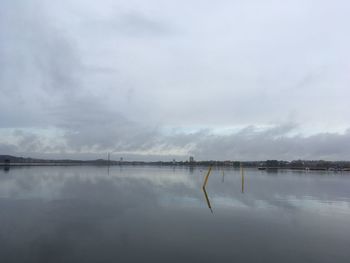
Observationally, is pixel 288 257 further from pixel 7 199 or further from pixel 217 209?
pixel 7 199

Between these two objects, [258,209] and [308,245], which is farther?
[258,209]

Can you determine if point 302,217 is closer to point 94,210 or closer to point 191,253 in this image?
point 191,253

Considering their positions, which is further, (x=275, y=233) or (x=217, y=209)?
(x=217, y=209)

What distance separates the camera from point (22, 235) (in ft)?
52.7

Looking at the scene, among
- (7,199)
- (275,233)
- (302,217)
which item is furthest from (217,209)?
(7,199)

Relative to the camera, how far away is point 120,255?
43.8 feet

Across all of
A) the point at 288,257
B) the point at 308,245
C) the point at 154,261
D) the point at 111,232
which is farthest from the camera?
the point at 111,232

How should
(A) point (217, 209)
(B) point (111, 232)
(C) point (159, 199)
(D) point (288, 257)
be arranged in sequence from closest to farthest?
(D) point (288, 257)
(B) point (111, 232)
(A) point (217, 209)
(C) point (159, 199)

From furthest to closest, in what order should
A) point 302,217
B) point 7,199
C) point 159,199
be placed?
point 159,199 → point 7,199 → point 302,217

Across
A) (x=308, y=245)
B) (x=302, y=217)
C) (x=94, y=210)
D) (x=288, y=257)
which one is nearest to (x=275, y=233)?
(x=308, y=245)

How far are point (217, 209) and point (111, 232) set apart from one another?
1133 centimetres

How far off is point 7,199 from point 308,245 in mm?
26435

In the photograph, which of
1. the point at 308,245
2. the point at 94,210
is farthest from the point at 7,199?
the point at 308,245

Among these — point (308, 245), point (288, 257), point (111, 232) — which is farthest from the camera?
point (111, 232)
